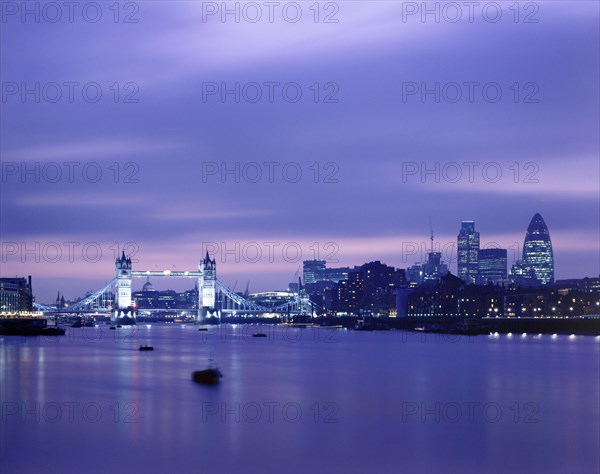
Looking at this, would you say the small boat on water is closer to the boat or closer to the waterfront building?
the boat

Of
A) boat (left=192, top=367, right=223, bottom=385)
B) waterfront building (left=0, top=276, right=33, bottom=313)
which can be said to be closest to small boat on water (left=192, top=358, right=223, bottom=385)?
boat (left=192, top=367, right=223, bottom=385)

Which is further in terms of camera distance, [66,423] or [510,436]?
[66,423]

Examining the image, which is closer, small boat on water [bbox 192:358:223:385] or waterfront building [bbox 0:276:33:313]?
small boat on water [bbox 192:358:223:385]

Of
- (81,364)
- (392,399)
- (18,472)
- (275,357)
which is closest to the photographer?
(18,472)

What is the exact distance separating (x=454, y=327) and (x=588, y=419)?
141m

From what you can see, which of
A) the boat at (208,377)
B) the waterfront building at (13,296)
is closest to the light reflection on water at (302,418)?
the boat at (208,377)

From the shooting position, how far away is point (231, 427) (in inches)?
1692

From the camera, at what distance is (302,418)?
152 ft

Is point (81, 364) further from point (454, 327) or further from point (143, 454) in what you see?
point (454, 327)

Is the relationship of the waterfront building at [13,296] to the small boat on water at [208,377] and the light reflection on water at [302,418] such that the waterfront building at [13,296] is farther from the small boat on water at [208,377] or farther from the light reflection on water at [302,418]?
the small boat on water at [208,377]

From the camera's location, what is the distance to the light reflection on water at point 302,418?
35562 mm

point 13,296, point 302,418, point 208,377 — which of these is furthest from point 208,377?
point 13,296

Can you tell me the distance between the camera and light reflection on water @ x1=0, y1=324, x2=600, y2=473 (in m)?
35.6

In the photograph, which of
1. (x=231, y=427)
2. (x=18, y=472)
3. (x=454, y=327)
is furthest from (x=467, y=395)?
(x=454, y=327)
